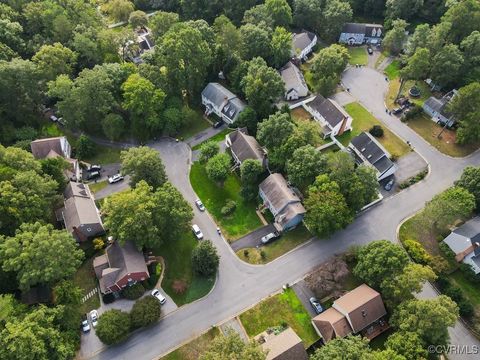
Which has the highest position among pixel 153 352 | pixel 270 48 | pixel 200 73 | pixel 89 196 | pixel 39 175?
pixel 270 48

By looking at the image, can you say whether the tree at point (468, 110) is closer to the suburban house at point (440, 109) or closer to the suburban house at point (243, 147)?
the suburban house at point (440, 109)

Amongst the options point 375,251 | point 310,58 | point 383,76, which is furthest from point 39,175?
point 383,76

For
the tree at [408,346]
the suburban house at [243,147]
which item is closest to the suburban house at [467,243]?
the tree at [408,346]

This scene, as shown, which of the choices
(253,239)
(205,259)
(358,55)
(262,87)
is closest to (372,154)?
(262,87)

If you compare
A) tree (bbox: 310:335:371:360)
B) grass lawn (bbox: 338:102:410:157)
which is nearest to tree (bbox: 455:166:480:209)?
grass lawn (bbox: 338:102:410:157)

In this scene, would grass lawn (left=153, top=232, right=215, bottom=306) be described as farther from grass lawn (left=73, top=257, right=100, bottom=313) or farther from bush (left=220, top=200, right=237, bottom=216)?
grass lawn (left=73, top=257, right=100, bottom=313)

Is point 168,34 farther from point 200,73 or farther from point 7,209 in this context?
point 7,209
